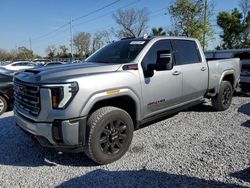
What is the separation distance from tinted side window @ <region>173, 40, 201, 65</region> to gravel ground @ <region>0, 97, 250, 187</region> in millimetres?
1424

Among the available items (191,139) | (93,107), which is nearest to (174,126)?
(191,139)

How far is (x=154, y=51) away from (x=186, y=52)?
1.19 metres

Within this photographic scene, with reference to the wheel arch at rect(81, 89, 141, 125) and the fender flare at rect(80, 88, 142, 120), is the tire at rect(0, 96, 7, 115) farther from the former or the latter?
Result: the fender flare at rect(80, 88, 142, 120)

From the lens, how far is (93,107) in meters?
4.02

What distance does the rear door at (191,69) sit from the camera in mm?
5434

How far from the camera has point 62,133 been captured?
359 centimetres

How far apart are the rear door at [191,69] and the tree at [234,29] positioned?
3208 cm

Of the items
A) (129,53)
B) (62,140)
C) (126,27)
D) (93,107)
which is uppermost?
(126,27)

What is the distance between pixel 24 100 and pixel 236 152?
3.46 metres

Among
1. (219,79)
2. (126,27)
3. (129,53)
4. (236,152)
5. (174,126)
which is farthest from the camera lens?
(126,27)

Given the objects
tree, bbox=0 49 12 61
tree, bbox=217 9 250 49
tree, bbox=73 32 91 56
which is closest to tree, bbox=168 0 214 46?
tree, bbox=217 9 250 49

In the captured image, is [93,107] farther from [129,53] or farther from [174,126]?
[174,126]

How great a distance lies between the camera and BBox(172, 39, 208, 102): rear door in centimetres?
543

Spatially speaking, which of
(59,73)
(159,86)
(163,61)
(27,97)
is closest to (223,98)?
(159,86)
